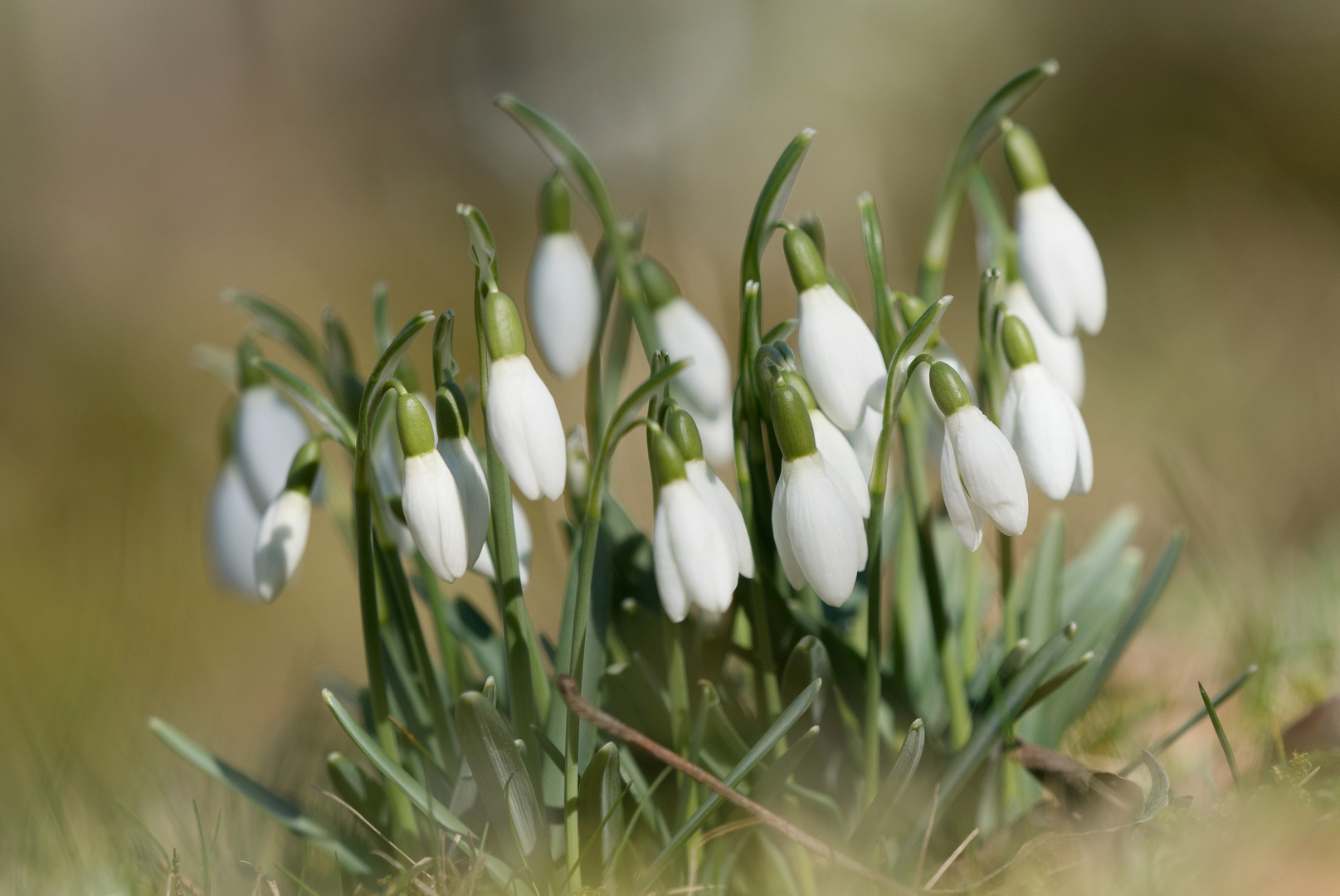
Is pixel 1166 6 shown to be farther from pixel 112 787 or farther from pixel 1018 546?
pixel 112 787

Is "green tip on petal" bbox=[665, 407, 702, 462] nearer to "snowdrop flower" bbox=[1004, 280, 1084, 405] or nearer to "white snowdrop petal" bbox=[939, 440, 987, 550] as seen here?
"white snowdrop petal" bbox=[939, 440, 987, 550]

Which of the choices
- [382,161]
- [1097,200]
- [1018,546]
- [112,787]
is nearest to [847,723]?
[112,787]

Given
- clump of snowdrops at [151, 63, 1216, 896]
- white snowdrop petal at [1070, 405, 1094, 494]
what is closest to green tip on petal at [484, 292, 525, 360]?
clump of snowdrops at [151, 63, 1216, 896]

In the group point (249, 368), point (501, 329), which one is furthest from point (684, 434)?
point (249, 368)

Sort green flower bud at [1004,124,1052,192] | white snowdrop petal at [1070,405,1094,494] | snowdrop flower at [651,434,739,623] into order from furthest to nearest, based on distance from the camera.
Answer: green flower bud at [1004,124,1052,192] → white snowdrop petal at [1070,405,1094,494] → snowdrop flower at [651,434,739,623]

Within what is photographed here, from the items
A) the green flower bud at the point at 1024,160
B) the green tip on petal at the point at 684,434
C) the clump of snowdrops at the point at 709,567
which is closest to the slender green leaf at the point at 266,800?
the clump of snowdrops at the point at 709,567
